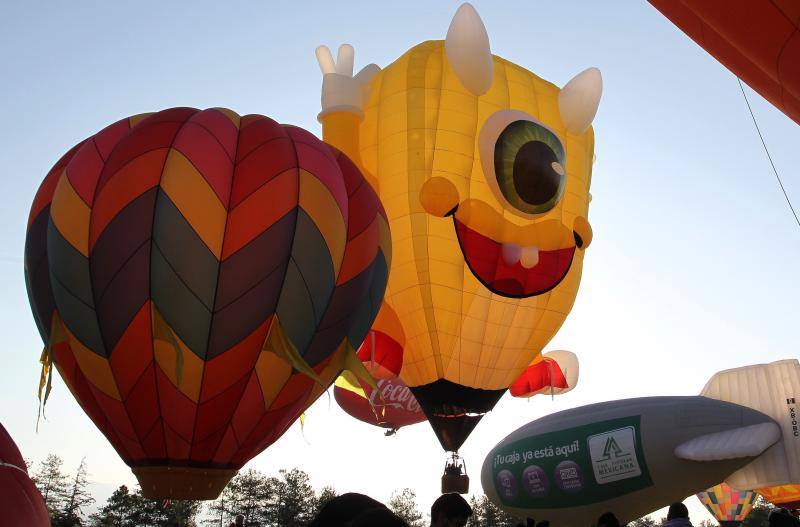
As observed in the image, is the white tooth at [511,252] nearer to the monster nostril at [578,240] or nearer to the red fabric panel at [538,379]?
the monster nostril at [578,240]

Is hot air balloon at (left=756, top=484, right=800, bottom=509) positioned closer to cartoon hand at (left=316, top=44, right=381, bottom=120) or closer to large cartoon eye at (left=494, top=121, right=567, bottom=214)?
large cartoon eye at (left=494, top=121, right=567, bottom=214)

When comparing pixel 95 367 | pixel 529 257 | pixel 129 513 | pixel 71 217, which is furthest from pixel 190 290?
pixel 129 513

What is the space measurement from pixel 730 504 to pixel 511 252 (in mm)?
10541

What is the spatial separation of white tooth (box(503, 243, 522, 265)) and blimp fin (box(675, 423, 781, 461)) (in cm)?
310

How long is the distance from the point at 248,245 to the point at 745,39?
392cm

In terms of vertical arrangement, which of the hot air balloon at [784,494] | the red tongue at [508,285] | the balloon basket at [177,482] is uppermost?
the red tongue at [508,285]

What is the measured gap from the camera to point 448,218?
1002 centimetres

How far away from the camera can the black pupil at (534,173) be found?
32.6 ft

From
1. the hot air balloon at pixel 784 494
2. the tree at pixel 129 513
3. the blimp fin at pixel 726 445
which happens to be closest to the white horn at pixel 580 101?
the blimp fin at pixel 726 445

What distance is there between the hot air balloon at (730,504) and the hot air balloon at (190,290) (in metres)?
13.2

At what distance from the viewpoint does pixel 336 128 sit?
409 inches

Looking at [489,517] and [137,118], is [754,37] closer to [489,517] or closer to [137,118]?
[137,118]

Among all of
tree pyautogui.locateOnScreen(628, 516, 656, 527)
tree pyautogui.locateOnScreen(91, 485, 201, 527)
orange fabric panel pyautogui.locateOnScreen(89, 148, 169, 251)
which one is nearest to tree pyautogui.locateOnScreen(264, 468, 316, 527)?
tree pyautogui.locateOnScreen(91, 485, 201, 527)

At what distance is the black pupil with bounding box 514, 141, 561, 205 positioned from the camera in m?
9.95
